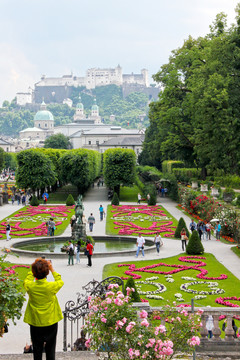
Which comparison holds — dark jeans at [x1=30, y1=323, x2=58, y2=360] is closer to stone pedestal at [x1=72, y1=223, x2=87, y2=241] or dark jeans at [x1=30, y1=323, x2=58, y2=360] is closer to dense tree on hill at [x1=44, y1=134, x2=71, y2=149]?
stone pedestal at [x1=72, y1=223, x2=87, y2=241]

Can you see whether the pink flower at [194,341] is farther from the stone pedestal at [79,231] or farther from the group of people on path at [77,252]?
the stone pedestal at [79,231]

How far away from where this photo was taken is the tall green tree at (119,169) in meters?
51.8

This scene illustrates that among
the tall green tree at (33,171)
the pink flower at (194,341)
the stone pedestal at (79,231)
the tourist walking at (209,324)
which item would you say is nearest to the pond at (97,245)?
the stone pedestal at (79,231)

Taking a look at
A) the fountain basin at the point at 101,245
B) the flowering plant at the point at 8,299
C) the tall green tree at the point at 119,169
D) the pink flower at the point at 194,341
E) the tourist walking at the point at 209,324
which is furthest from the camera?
the tall green tree at the point at 119,169

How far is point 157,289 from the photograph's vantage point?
16.2 m

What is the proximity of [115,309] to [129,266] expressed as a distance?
13.0 metres

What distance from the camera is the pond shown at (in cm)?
2461

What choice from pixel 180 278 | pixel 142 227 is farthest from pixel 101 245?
pixel 180 278

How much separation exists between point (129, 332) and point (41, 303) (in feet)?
4.16

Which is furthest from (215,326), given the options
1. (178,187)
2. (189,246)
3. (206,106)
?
(178,187)

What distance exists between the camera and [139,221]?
113 feet

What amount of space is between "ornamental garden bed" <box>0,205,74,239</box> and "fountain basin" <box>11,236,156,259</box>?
1830mm

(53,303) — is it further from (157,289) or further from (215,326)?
(157,289)

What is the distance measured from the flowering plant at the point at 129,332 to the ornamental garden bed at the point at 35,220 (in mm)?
21586
